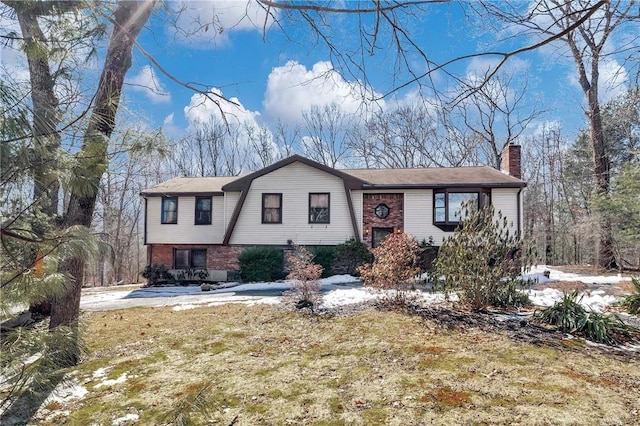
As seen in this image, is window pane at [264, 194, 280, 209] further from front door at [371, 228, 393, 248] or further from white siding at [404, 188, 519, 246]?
white siding at [404, 188, 519, 246]

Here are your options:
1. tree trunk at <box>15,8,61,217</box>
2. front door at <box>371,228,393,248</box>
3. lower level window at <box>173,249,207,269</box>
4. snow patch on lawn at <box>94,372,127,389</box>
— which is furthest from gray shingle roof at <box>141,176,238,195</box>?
tree trunk at <box>15,8,61,217</box>

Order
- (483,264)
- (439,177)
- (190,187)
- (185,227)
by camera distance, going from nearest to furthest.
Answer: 1. (483,264)
2. (439,177)
3. (185,227)
4. (190,187)

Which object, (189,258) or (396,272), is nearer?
(396,272)

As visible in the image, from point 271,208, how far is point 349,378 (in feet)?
39.4

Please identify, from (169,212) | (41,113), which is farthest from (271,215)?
(41,113)

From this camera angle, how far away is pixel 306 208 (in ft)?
50.4

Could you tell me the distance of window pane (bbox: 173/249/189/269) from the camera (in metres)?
16.3

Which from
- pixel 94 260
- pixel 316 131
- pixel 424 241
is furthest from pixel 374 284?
pixel 316 131

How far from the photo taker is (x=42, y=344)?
195cm

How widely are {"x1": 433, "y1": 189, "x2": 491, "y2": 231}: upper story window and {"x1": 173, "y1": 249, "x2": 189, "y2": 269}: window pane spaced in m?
11.5

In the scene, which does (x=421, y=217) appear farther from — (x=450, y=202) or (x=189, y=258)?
(x=189, y=258)

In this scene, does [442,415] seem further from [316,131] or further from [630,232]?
[316,131]

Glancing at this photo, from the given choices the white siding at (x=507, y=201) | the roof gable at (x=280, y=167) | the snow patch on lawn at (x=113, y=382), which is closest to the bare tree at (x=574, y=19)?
the snow patch on lawn at (x=113, y=382)

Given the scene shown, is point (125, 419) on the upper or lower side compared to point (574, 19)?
lower
